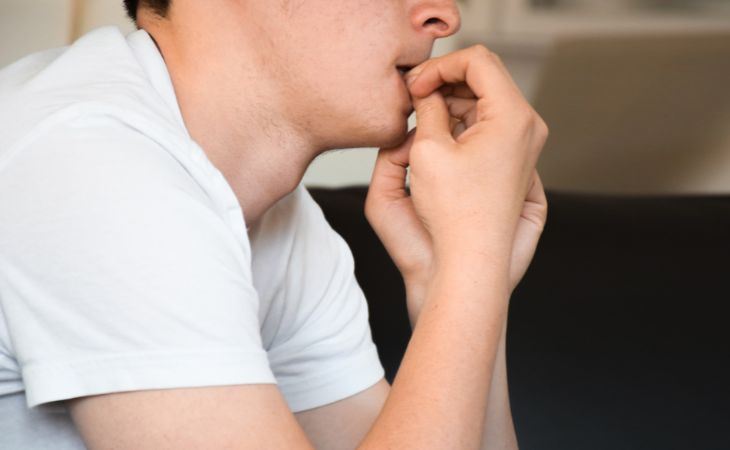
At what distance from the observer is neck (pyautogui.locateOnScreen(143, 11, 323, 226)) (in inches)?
39.8

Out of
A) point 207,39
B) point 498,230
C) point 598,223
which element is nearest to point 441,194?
point 498,230

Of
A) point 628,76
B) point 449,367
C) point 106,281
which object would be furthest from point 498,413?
point 628,76

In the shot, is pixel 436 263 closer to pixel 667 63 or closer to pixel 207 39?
pixel 207 39

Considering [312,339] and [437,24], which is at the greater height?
[437,24]

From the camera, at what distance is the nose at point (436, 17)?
1.06 meters

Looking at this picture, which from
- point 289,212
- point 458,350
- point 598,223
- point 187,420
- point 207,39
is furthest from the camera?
point 598,223

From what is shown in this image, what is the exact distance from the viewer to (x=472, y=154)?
0.98 metres

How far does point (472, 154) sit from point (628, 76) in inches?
46.6

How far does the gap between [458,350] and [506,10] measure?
1.28 metres

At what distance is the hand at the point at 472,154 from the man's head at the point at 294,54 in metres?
0.05

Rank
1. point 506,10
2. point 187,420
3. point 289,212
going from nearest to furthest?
point 187,420 < point 289,212 < point 506,10

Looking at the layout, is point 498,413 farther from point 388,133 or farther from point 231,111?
point 231,111

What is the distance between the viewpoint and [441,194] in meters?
0.98

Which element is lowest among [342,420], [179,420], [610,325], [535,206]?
[610,325]
